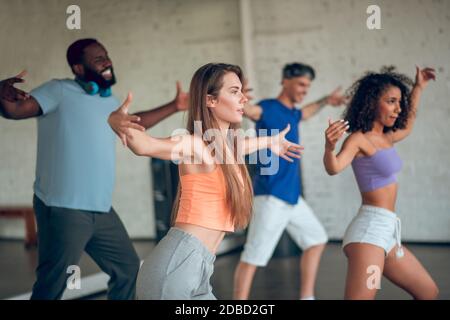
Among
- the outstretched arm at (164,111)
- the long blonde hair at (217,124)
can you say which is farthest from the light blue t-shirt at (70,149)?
the long blonde hair at (217,124)

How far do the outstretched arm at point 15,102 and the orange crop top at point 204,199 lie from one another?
3.49 ft

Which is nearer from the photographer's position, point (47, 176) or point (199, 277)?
point (199, 277)

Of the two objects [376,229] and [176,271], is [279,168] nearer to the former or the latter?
[376,229]

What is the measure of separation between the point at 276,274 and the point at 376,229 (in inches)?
105

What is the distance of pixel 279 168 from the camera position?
14.1 feet

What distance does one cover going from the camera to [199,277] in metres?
2.32

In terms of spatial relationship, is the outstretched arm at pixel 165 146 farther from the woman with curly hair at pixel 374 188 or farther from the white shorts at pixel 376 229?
the white shorts at pixel 376 229

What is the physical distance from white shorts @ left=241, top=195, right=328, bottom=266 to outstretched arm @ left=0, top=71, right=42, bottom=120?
1537 mm

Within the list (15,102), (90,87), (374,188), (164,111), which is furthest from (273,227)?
(15,102)

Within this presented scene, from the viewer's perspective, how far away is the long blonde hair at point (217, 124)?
2422mm

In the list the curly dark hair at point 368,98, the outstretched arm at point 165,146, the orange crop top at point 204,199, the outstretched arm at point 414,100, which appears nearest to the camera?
the outstretched arm at point 165,146
